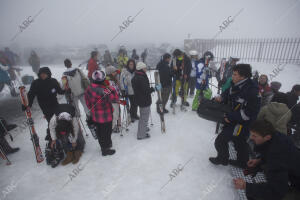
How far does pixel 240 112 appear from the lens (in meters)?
2.66

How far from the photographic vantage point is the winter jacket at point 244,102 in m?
Answer: 2.51

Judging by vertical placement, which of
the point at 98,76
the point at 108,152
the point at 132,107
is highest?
the point at 98,76

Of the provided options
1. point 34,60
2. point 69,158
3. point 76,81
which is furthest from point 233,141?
point 34,60

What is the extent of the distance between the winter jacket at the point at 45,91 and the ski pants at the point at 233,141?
13.4 ft

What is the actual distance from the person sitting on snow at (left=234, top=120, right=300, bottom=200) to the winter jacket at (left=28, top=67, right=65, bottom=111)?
14.0 ft

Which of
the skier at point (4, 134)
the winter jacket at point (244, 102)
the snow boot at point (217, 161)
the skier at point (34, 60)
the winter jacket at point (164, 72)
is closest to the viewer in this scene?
the winter jacket at point (244, 102)

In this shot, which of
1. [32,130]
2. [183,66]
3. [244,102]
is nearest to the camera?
[244,102]

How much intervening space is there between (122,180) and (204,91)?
3993mm

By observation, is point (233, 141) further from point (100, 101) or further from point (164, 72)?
point (164, 72)

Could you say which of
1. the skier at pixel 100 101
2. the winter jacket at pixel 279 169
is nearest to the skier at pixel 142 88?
the skier at pixel 100 101

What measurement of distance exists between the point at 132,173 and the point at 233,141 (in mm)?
2217

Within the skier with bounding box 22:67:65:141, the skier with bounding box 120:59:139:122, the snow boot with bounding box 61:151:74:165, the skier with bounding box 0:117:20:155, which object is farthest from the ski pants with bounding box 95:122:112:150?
the skier with bounding box 0:117:20:155

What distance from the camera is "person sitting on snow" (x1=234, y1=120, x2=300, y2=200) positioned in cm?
161

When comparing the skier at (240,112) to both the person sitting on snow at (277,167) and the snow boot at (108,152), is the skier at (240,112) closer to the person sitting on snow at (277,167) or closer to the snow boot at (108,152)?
the person sitting on snow at (277,167)
